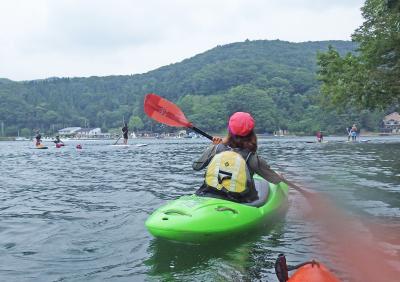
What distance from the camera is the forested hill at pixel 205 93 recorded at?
408 ft

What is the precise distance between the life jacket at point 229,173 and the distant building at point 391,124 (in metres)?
121

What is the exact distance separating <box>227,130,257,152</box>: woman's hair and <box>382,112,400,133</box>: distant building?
12038 centimetres

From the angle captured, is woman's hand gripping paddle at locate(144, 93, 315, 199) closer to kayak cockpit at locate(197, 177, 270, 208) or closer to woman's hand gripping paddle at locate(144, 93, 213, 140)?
woman's hand gripping paddle at locate(144, 93, 213, 140)

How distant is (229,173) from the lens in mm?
5594

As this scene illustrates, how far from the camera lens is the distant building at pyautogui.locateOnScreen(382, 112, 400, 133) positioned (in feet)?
382

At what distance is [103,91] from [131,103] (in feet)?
71.0

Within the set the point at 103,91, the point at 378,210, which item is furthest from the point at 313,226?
the point at 103,91

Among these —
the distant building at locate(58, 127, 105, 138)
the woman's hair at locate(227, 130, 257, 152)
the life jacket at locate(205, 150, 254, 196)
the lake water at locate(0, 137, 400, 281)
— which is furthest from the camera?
the distant building at locate(58, 127, 105, 138)

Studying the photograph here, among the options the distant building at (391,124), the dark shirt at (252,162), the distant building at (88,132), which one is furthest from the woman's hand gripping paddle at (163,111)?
the distant building at (88,132)

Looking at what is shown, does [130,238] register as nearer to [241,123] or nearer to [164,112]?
[241,123]

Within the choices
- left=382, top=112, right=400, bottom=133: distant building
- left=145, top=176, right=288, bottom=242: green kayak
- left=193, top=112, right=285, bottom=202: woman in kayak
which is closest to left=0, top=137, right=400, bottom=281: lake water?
left=145, top=176, right=288, bottom=242: green kayak

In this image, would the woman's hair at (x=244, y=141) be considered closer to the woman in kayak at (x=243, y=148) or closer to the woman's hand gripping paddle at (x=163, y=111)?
the woman in kayak at (x=243, y=148)

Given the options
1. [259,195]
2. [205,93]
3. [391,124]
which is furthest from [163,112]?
[205,93]

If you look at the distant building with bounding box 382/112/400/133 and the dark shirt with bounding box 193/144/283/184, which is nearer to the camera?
the dark shirt with bounding box 193/144/283/184
